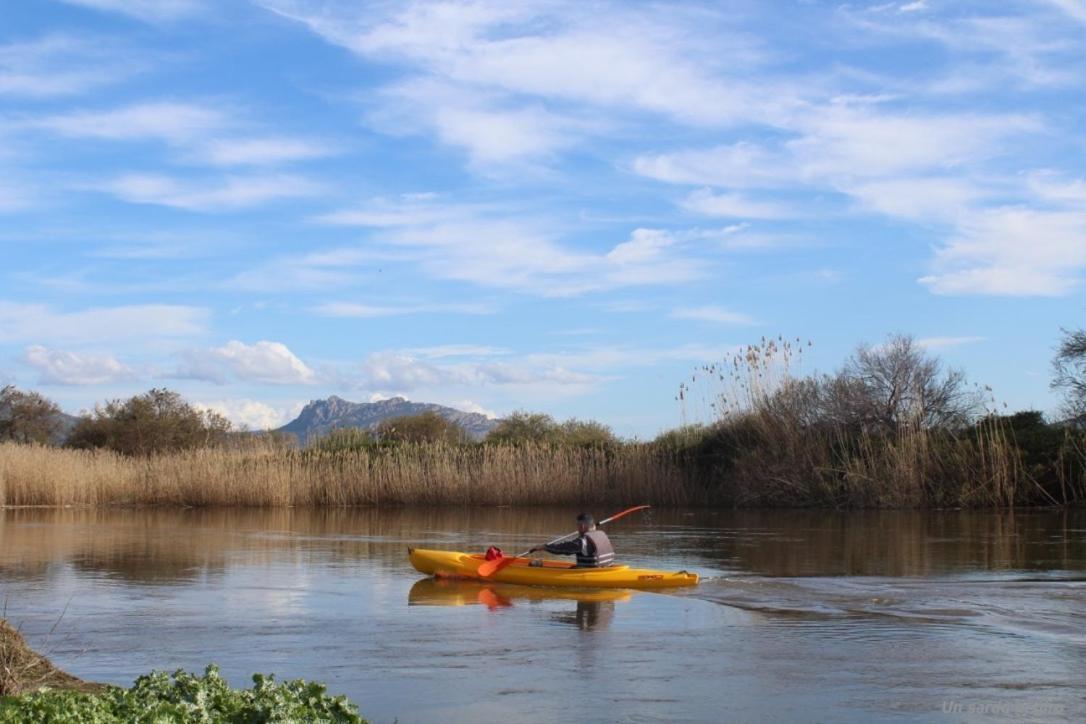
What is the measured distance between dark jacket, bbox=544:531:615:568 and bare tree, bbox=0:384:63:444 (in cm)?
3625

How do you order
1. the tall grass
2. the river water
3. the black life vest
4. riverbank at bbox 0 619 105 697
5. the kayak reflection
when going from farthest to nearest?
the tall grass, the black life vest, the kayak reflection, the river water, riverbank at bbox 0 619 105 697

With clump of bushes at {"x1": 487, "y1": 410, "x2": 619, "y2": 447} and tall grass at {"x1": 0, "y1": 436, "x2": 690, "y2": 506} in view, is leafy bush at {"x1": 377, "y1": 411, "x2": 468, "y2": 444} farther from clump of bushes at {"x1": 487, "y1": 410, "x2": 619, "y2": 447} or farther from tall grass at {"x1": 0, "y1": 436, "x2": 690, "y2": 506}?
tall grass at {"x1": 0, "y1": 436, "x2": 690, "y2": 506}

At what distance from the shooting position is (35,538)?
75.8 feet

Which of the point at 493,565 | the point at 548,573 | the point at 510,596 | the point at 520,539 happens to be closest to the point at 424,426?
the point at 520,539

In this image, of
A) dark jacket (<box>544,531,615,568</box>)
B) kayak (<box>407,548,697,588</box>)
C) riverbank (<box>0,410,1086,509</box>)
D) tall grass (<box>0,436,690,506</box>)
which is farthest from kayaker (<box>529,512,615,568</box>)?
tall grass (<box>0,436,690,506</box>)

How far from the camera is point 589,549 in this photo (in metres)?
15.7

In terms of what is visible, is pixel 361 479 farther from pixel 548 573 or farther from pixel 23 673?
pixel 23 673

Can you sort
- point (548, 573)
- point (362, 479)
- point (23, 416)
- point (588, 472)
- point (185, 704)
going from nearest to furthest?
point (185, 704) < point (548, 573) < point (588, 472) < point (362, 479) < point (23, 416)

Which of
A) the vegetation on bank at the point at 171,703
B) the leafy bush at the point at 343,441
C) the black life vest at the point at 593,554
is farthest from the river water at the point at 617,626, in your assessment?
the leafy bush at the point at 343,441

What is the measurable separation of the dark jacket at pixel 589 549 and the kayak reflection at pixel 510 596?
0.40 metres

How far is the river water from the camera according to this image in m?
8.99

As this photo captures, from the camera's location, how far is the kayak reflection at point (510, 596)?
1384 cm

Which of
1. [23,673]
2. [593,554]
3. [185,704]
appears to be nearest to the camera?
[185,704]

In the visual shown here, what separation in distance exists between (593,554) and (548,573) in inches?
25.2
